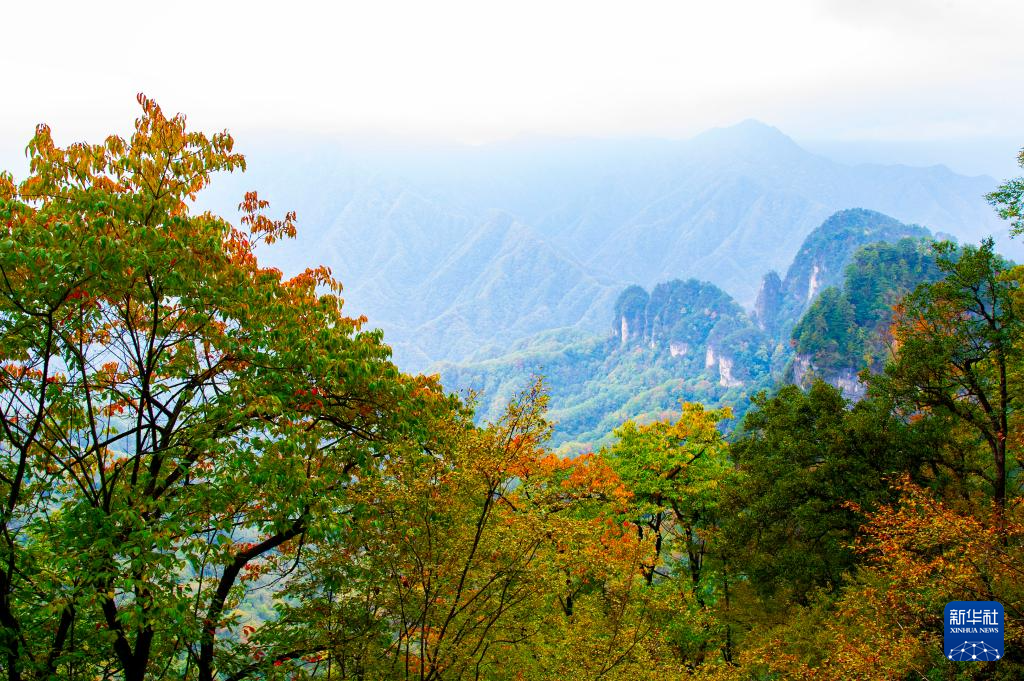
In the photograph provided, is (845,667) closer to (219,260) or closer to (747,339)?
(219,260)

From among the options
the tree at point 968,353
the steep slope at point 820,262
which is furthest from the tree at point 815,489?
the steep slope at point 820,262

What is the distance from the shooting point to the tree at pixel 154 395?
5.82 meters

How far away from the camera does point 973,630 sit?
884cm

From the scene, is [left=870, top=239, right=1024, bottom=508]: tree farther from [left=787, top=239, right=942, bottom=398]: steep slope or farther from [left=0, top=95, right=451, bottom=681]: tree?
[left=787, top=239, right=942, bottom=398]: steep slope

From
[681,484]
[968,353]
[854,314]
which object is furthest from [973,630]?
[854,314]

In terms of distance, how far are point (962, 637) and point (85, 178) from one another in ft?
39.1

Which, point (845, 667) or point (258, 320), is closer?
point (258, 320)

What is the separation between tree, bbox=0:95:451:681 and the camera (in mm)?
5820

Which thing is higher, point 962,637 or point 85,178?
point 85,178

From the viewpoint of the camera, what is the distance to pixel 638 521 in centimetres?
1744

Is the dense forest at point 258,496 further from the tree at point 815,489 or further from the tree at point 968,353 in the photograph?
the tree at point 815,489

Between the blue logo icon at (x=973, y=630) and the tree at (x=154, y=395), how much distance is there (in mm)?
7740

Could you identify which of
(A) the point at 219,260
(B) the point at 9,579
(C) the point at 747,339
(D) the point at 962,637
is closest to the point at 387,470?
(A) the point at 219,260

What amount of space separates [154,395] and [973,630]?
34.8ft
